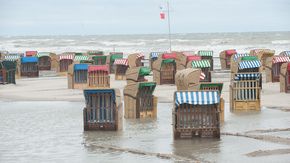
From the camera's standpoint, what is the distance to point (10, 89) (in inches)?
1430

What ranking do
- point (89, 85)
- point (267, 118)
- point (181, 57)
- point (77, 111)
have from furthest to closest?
point (181, 57)
point (89, 85)
point (77, 111)
point (267, 118)

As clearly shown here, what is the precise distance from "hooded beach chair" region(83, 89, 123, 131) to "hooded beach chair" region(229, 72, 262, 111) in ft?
17.9

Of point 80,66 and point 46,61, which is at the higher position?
point 46,61

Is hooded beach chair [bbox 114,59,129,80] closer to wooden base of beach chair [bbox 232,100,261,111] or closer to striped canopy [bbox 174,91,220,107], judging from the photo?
wooden base of beach chair [bbox 232,100,261,111]

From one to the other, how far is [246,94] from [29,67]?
25.2 m

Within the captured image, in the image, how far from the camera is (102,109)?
63.3 ft

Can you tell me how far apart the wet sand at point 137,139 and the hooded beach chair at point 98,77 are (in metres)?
4.32

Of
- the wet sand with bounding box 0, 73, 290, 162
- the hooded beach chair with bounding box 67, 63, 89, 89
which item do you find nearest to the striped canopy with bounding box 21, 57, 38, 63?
the hooded beach chair with bounding box 67, 63, 89, 89

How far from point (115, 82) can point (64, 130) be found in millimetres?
18243

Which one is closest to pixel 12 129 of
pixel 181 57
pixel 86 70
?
pixel 86 70

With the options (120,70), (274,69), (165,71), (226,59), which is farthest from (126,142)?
(226,59)

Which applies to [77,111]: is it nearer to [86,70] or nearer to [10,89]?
[86,70]

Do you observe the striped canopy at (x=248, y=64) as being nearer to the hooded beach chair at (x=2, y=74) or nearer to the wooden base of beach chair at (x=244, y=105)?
the wooden base of beach chair at (x=244, y=105)

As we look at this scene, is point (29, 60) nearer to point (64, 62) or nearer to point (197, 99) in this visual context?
point (64, 62)
